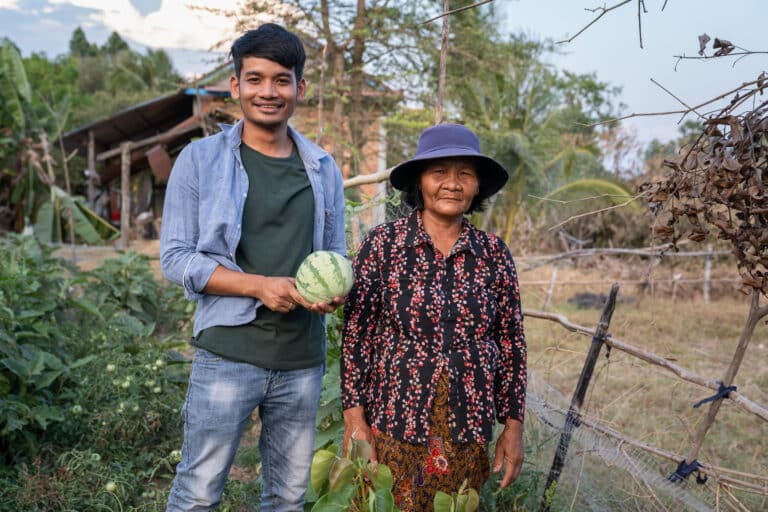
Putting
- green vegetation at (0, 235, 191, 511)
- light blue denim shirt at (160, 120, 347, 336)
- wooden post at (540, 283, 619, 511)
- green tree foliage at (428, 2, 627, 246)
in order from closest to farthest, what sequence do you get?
light blue denim shirt at (160, 120, 347, 336)
wooden post at (540, 283, 619, 511)
green vegetation at (0, 235, 191, 511)
green tree foliage at (428, 2, 627, 246)

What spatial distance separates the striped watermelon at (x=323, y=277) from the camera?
2029 millimetres

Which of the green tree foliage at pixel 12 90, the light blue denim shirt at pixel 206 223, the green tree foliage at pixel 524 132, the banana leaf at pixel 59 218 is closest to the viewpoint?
the light blue denim shirt at pixel 206 223

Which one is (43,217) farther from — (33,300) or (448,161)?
(448,161)

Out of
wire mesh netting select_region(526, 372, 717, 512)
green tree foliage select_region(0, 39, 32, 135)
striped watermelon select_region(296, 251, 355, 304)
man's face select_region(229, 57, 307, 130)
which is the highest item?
green tree foliage select_region(0, 39, 32, 135)

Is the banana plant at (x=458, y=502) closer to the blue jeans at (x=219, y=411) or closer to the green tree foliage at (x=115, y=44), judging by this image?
the blue jeans at (x=219, y=411)

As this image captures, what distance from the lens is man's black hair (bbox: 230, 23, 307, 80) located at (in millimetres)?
2211

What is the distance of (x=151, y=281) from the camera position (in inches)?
290

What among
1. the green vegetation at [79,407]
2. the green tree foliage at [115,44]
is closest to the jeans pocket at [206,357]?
the green vegetation at [79,407]

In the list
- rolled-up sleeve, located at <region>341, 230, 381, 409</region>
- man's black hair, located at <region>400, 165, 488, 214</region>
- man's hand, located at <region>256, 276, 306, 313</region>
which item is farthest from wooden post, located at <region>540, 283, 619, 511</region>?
man's hand, located at <region>256, 276, 306, 313</region>

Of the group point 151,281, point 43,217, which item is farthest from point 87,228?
point 151,281

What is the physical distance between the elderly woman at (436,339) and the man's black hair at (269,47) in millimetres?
583

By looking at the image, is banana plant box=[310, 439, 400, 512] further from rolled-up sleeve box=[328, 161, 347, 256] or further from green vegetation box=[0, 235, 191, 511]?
green vegetation box=[0, 235, 191, 511]

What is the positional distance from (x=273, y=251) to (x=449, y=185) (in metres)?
0.70

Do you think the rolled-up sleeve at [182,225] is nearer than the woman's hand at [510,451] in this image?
Yes
